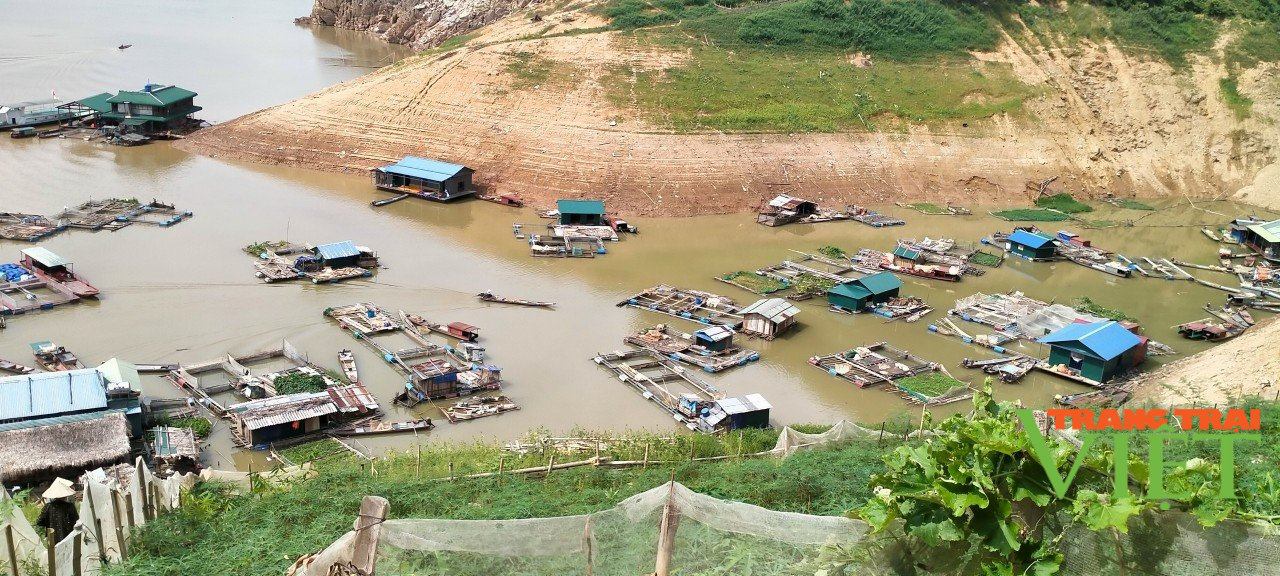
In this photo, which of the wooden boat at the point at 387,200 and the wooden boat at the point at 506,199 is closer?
the wooden boat at the point at 387,200

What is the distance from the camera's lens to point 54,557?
397 inches

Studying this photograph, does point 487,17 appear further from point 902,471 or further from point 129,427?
point 902,471

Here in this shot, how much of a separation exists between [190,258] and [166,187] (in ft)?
30.4

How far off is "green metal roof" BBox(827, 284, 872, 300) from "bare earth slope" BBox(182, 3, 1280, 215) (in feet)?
34.6

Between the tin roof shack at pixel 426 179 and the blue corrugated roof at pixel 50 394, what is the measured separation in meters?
20.0

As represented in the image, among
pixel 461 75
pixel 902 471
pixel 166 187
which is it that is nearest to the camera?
pixel 902 471

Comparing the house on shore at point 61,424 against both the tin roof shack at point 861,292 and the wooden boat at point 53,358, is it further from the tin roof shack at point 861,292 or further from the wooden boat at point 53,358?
the tin roof shack at point 861,292

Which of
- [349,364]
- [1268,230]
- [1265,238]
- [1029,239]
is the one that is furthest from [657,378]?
[1268,230]

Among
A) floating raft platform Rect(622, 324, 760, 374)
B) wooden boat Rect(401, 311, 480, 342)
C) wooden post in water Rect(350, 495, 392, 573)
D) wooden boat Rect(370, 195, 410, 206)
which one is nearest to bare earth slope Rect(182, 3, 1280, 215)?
wooden boat Rect(370, 195, 410, 206)

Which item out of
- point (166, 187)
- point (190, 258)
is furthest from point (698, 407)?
point (166, 187)

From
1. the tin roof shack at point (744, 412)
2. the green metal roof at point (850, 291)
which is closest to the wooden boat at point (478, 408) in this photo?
the tin roof shack at point (744, 412)

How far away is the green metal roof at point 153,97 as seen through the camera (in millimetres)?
46062

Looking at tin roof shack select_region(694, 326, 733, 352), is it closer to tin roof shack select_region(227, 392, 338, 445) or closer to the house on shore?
tin roof shack select_region(227, 392, 338, 445)

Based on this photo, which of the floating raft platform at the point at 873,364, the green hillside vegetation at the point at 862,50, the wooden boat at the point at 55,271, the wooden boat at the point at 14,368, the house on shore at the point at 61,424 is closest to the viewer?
the house on shore at the point at 61,424
